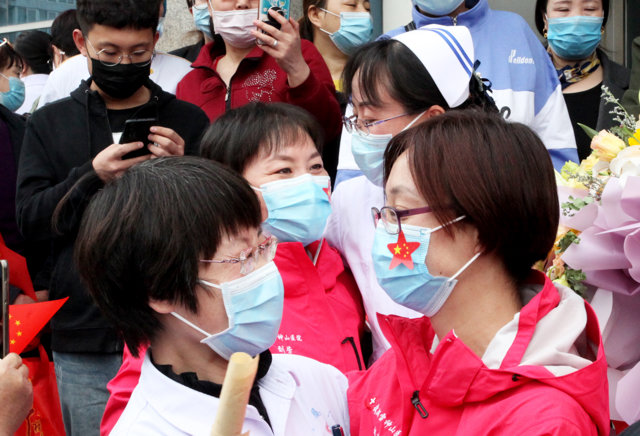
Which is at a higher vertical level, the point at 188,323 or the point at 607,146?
the point at 607,146

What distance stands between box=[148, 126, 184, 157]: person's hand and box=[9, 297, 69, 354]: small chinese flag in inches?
27.0

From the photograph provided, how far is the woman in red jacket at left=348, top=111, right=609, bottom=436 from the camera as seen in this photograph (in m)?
1.76

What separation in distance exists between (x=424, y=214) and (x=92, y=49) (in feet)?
6.63

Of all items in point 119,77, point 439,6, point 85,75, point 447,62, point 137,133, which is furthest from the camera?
point 85,75

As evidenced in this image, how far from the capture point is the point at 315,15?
197 inches

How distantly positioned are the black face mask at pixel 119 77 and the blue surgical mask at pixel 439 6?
4.42 feet

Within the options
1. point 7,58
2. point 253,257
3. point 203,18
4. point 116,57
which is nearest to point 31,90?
point 7,58

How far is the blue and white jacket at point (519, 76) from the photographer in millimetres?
3691

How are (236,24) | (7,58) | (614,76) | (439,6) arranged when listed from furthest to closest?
(7,58) → (614,76) → (236,24) → (439,6)

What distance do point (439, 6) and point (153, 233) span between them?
233 centimetres

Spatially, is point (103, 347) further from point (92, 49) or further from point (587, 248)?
point (587, 248)

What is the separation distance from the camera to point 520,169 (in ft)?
6.37

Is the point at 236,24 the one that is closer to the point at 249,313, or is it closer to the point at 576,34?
the point at 576,34

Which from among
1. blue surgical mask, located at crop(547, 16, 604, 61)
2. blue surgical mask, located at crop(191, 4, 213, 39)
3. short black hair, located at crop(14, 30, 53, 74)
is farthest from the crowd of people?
short black hair, located at crop(14, 30, 53, 74)
